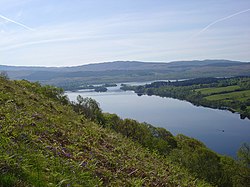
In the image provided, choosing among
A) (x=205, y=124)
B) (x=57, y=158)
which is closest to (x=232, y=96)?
(x=205, y=124)

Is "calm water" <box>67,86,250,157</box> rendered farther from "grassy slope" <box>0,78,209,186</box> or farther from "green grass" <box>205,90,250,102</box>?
"grassy slope" <box>0,78,209,186</box>

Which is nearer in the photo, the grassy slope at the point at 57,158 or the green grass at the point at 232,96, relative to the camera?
the grassy slope at the point at 57,158

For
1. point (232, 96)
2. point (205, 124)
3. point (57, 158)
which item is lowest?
point (205, 124)

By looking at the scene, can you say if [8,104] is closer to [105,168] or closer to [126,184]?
[105,168]

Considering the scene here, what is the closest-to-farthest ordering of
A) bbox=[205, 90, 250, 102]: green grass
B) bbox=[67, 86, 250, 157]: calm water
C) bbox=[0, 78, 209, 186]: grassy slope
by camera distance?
bbox=[0, 78, 209, 186]: grassy slope < bbox=[67, 86, 250, 157]: calm water < bbox=[205, 90, 250, 102]: green grass

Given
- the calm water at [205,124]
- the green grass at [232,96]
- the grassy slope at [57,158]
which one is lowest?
the calm water at [205,124]

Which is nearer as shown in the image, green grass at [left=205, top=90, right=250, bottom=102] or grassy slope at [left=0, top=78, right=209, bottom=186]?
grassy slope at [left=0, top=78, right=209, bottom=186]

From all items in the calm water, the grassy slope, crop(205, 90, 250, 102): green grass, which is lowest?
the calm water

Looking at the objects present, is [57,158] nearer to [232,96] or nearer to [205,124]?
[205,124]

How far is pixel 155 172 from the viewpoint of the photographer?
11.9m

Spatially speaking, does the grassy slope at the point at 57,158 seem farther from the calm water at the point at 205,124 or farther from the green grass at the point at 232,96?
the green grass at the point at 232,96

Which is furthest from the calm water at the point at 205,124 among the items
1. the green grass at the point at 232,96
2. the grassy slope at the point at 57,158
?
the grassy slope at the point at 57,158

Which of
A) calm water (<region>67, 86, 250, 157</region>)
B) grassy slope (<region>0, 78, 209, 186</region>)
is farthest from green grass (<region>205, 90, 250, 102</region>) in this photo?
grassy slope (<region>0, 78, 209, 186</region>)

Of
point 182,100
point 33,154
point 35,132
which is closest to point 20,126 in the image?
point 35,132
